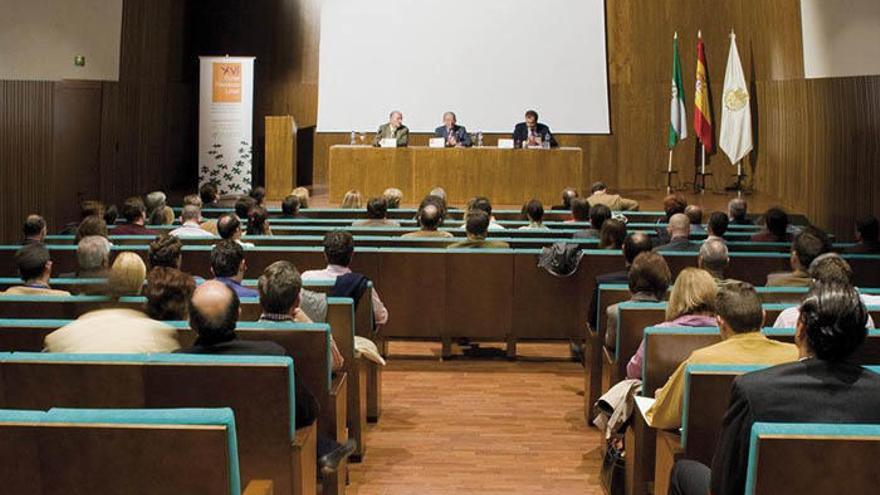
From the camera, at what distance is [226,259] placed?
4898 millimetres

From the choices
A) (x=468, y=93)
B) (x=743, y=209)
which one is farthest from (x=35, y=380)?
(x=468, y=93)

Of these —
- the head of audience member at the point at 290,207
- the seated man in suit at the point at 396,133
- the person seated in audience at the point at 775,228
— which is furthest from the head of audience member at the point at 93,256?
the seated man in suit at the point at 396,133

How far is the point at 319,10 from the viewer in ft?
51.0

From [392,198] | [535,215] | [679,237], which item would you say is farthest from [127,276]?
[392,198]

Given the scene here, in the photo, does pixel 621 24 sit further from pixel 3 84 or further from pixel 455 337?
pixel 455 337


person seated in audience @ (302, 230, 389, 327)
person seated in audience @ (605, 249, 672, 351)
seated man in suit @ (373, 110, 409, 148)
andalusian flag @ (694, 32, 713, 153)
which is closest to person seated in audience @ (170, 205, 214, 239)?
person seated in audience @ (302, 230, 389, 327)

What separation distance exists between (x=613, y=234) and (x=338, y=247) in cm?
202

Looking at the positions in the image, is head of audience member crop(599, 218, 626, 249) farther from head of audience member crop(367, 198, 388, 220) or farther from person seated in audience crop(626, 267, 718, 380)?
person seated in audience crop(626, 267, 718, 380)

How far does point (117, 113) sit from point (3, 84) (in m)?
2.18

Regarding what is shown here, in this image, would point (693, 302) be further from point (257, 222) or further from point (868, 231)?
point (257, 222)

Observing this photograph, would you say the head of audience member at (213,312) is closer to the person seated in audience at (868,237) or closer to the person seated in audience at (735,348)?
the person seated in audience at (735,348)

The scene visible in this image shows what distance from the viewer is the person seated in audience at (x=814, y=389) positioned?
9.09ft

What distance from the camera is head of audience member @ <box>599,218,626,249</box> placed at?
6910mm

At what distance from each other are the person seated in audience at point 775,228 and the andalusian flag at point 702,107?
6794 millimetres
